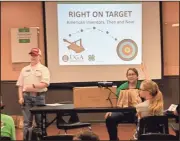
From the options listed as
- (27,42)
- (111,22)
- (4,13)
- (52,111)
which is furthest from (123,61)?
(52,111)

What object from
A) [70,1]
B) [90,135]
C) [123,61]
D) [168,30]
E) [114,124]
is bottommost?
[114,124]

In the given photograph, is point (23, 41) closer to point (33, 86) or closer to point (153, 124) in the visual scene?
point (33, 86)

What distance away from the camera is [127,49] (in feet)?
20.9

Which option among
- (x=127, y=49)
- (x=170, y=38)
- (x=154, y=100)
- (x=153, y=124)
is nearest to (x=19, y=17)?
(x=127, y=49)

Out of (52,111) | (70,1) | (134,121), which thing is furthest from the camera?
(70,1)

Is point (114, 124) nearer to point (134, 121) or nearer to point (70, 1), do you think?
point (134, 121)

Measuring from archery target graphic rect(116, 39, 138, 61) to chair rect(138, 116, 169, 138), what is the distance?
2.85 m

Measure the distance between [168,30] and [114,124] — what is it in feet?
8.31

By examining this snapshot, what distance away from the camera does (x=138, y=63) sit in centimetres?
643

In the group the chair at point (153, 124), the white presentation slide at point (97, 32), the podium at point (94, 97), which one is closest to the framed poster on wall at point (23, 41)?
the white presentation slide at point (97, 32)

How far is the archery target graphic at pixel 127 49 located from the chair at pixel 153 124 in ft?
9.36

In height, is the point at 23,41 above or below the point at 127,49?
above

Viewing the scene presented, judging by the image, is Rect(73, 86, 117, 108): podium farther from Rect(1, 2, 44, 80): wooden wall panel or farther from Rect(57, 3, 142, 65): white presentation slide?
Rect(1, 2, 44, 80): wooden wall panel

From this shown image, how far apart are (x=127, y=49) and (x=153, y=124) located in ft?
9.46
